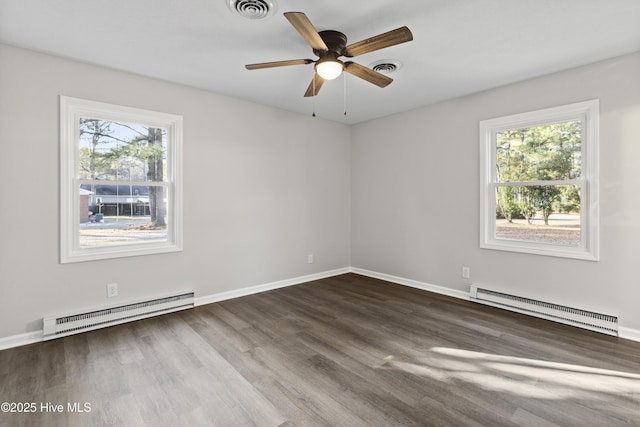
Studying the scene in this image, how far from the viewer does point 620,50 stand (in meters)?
2.78

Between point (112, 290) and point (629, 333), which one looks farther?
point (112, 290)

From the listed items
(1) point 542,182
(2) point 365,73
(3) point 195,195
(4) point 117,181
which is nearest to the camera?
(2) point 365,73

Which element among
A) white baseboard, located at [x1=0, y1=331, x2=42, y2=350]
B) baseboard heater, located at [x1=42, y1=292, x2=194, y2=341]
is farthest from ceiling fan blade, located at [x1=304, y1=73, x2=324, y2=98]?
white baseboard, located at [x1=0, y1=331, x2=42, y2=350]

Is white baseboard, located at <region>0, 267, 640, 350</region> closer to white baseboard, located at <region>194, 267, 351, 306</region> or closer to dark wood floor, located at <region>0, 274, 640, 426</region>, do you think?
white baseboard, located at <region>194, 267, 351, 306</region>

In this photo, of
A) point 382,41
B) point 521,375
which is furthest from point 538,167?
point 382,41

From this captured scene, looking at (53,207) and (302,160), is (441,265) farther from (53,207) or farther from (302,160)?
(53,207)

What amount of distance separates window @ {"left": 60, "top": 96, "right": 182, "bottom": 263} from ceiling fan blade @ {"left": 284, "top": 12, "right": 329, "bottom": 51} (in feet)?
7.12

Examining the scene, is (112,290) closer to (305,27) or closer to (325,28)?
(305,27)

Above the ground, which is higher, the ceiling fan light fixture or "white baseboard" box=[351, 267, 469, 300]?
the ceiling fan light fixture

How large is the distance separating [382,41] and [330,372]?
241cm

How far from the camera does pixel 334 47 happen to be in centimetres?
244

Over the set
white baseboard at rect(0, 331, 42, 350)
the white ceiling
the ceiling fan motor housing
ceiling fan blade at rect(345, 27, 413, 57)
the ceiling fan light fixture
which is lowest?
white baseboard at rect(0, 331, 42, 350)

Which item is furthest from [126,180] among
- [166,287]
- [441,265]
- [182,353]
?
[441,265]

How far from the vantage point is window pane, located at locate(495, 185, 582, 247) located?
327cm
